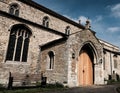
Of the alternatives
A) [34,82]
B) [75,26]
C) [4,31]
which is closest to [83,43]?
[34,82]

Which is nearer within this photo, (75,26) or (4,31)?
(4,31)

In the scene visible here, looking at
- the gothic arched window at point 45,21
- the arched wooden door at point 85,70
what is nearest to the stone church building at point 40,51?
the arched wooden door at point 85,70

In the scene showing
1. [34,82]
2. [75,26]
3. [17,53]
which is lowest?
[34,82]

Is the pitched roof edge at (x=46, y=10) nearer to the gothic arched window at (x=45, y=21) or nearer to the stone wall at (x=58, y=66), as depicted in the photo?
the gothic arched window at (x=45, y=21)

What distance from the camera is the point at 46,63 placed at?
1512 cm

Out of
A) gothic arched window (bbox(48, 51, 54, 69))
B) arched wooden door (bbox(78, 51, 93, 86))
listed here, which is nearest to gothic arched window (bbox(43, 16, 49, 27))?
gothic arched window (bbox(48, 51, 54, 69))

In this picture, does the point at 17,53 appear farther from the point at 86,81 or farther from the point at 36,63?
the point at 86,81

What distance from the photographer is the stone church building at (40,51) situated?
12938 mm

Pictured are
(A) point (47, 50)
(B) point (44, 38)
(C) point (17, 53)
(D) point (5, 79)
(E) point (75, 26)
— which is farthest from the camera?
(E) point (75, 26)

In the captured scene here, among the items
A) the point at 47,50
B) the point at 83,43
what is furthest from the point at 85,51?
the point at 47,50

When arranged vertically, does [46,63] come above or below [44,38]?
below

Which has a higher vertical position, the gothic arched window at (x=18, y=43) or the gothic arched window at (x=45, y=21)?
→ the gothic arched window at (x=45, y=21)

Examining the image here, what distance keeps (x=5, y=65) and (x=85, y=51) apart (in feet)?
27.1

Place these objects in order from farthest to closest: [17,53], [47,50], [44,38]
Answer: [44,38]
[47,50]
[17,53]
